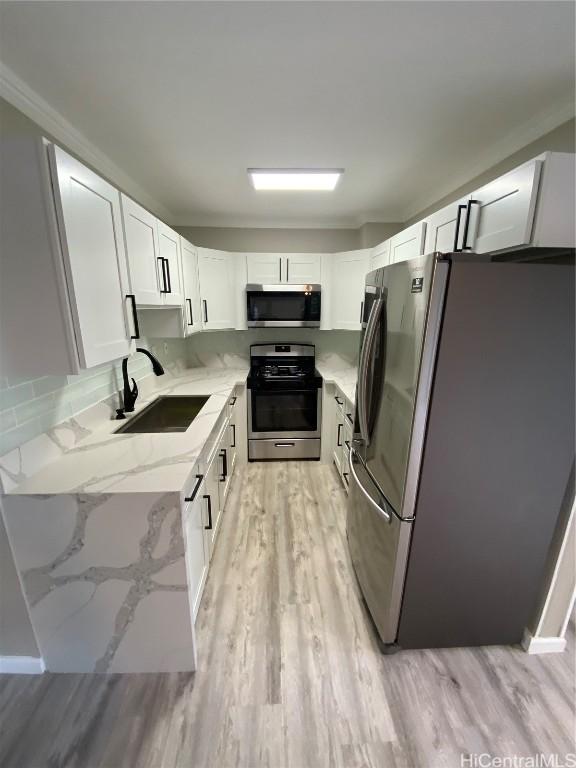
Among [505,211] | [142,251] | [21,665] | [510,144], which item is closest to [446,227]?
[505,211]

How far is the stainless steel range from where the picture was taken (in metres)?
3.00

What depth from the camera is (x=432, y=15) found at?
97cm

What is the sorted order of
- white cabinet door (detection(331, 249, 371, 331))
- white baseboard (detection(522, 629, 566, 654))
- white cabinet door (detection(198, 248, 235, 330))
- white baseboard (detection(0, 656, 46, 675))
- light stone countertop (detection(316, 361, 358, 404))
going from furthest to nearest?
white cabinet door (detection(331, 249, 371, 331)) → white cabinet door (detection(198, 248, 235, 330)) → light stone countertop (detection(316, 361, 358, 404)) → white baseboard (detection(522, 629, 566, 654)) → white baseboard (detection(0, 656, 46, 675))

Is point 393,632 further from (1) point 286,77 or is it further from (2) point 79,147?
(2) point 79,147

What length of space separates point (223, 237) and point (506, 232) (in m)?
2.70

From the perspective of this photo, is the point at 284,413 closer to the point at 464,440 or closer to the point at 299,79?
the point at 464,440

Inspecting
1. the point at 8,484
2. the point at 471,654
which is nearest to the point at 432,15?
the point at 8,484

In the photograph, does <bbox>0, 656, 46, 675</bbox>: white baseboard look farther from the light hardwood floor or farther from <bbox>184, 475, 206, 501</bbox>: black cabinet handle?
<bbox>184, 475, 206, 501</bbox>: black cabinet handle

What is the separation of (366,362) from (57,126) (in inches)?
76.0

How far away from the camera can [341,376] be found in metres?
3.11

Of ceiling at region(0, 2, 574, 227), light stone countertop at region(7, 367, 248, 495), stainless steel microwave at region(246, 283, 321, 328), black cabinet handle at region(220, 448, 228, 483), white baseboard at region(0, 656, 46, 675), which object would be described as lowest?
white baseboard at region(0, 656, 46, 675)

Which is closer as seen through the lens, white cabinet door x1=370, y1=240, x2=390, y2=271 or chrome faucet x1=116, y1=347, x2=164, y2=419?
chrome faucet x1=116, y1=347, x2=164, y2=419

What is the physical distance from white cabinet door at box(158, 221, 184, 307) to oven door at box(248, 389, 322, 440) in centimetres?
117

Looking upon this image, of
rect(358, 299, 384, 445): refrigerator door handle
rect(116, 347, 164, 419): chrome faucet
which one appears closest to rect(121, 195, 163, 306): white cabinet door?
rect(116, 347, 164, 419): chrome faucet
